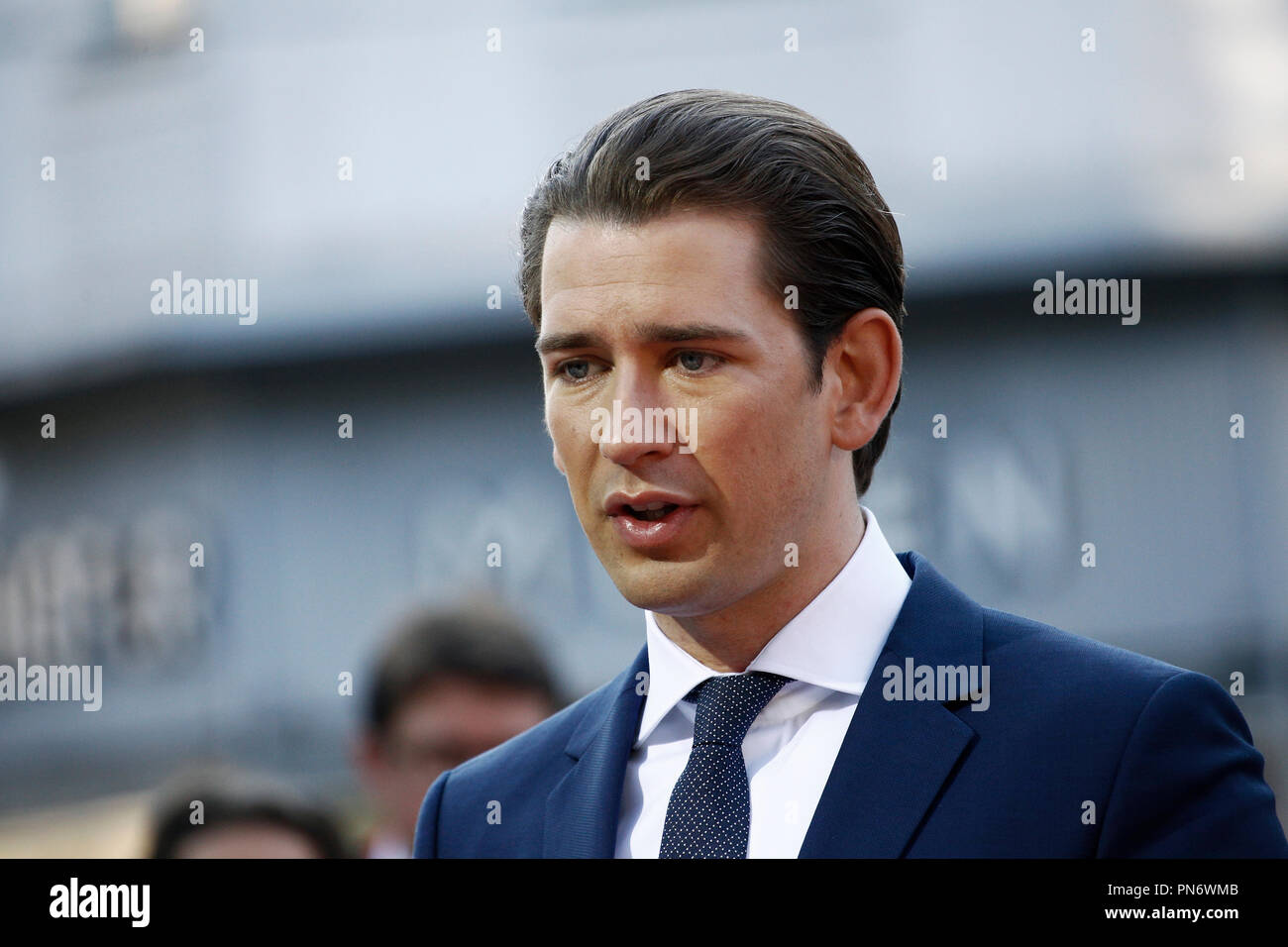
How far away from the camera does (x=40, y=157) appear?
33.1ft

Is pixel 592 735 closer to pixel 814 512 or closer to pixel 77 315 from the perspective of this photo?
pixel 814 512

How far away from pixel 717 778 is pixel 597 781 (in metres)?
0.23

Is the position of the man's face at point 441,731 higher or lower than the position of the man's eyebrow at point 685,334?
lower

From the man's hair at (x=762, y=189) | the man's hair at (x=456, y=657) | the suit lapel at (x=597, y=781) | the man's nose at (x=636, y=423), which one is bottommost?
the man's hair at (x=456, y=657)

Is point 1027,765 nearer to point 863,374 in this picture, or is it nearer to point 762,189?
point 863,374

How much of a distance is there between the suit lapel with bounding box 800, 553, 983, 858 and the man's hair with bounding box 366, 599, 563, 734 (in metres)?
2.39

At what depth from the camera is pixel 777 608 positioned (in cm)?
223

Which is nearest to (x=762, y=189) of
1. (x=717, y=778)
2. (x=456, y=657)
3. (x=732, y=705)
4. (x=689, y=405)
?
(x=689, y=405)

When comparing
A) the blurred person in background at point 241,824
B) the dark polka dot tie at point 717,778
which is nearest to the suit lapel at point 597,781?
the dark polka dot tie at point 717,778

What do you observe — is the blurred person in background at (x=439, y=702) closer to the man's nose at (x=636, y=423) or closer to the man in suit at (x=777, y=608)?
the man in suit at (x=777, y=608)

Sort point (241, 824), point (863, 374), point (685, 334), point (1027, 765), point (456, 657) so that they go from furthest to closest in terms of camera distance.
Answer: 1. point (456, 657)
2. point (241, 824)
3. point (863, 374)
4. point (685, 334)
5. point (1027, 765)

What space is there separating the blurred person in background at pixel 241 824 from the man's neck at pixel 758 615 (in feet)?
5.57

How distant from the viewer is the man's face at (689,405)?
2.12 m
